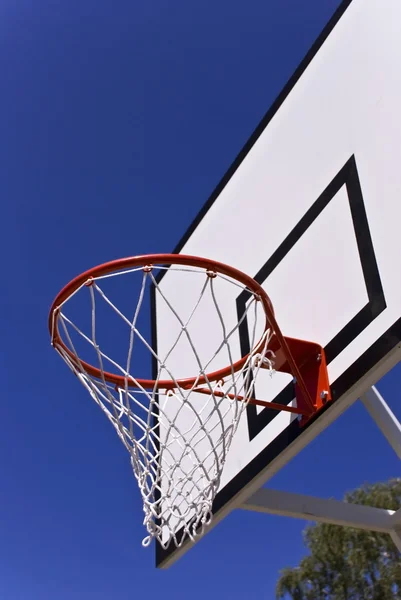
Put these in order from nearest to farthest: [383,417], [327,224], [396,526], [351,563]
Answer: [327,224], [396,526], [383,417], [351,563]

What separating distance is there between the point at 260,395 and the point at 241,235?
0.82 metres

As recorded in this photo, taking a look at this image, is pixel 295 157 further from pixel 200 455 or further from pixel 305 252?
pixel 200 455

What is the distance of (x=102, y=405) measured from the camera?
2.42 metres

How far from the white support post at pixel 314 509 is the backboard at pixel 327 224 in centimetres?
12

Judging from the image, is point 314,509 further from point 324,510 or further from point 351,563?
point 351,563

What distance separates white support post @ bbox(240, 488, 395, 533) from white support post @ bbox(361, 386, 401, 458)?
0.32 meters

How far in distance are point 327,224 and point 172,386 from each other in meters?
0.87

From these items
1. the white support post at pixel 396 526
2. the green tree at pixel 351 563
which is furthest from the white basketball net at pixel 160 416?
the green tree at pixel 351 563

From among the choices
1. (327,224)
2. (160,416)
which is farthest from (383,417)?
(160,416)

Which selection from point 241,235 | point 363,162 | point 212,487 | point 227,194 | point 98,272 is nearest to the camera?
point 98,272

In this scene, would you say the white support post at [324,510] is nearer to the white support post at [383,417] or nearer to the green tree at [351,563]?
the white support post at [383,417]

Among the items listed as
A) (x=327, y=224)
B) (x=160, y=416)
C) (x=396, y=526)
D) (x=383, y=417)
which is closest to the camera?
(x=160, y=416)

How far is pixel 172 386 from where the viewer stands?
2.66 metres

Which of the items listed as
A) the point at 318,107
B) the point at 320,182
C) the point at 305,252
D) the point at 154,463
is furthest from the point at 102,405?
the point at 318,107
